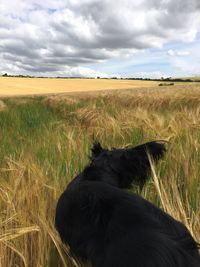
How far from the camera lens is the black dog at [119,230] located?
583 mm

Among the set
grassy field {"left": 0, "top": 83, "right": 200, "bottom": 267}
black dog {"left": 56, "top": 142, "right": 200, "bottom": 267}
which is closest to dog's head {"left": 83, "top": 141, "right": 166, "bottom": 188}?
grassy field {"left": 0, "top": 83, "right": 200, "bottom": 267}

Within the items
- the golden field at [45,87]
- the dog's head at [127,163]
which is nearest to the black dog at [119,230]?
the dog's head at [127,163]

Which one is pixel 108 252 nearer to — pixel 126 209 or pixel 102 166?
pixel 126 209

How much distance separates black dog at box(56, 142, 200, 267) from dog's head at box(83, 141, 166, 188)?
0.20 metres

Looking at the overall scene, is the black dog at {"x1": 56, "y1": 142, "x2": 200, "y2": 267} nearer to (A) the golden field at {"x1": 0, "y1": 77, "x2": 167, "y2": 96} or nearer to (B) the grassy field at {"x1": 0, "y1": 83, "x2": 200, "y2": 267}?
(B) the grassy field at {"x1": 0, "y1": 83, "x2": 200, "y2": 267}

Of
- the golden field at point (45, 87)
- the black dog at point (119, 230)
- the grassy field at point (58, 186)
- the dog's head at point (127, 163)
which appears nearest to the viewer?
the black dog at point (119, 230)

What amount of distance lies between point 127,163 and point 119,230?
503 mm

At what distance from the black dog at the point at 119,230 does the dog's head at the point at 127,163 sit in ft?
0.65

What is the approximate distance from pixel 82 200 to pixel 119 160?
0.39 meters

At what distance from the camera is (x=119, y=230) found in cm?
65

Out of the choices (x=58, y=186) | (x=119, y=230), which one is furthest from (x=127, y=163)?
(x=58, y=186)

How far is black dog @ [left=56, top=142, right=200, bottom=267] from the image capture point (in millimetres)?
583

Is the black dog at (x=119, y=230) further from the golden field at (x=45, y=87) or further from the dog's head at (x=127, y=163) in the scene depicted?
the golden field at (x=45, y=87)

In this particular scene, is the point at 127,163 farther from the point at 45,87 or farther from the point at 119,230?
the point at 45,87
